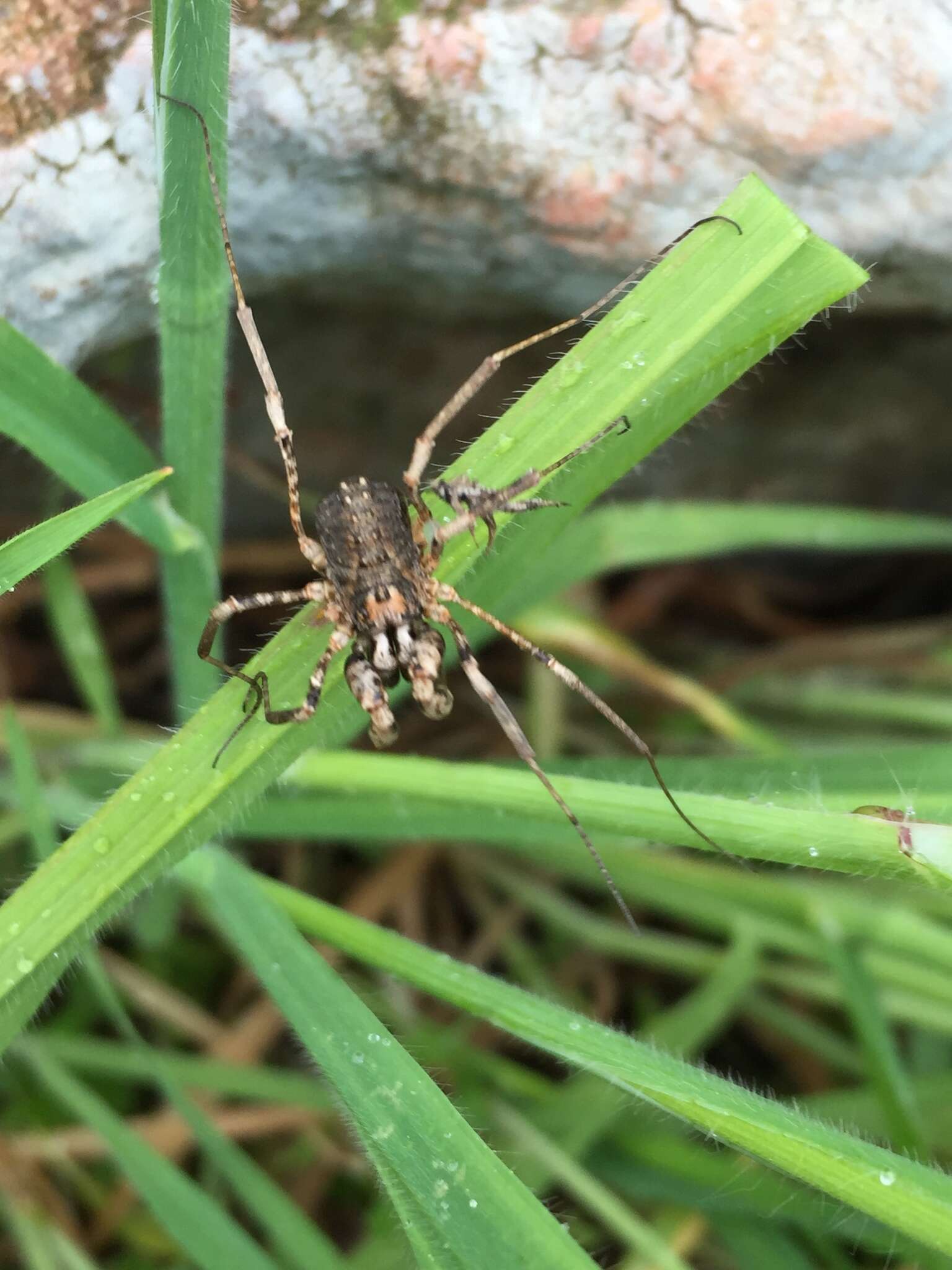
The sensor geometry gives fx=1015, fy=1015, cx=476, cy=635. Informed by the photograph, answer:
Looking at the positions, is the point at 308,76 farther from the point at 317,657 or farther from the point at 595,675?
the point at 595,675

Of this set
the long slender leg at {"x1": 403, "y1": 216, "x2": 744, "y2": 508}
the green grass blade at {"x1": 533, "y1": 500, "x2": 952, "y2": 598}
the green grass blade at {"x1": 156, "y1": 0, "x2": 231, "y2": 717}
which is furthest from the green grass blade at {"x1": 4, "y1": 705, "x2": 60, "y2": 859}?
the green grass blade at {"x1": 533, "y1": 500, "x2": 952, "y2": 598}

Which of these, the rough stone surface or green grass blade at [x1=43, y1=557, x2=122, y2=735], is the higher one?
the rough stone surface

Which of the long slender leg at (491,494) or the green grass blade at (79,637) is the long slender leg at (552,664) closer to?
the long slender leg at (491,494)

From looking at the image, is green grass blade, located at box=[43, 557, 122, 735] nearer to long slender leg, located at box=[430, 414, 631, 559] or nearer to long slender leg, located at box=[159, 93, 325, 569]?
long slender leg, located at box=[159, 93, 325, 569]

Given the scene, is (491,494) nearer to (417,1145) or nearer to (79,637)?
(417,1145)

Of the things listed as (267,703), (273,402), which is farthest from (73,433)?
(267,703)

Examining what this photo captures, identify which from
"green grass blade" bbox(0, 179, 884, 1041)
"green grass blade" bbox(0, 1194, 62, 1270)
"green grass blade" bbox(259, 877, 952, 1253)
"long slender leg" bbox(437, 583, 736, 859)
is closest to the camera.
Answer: "green grass blade" bbox(259, 877, 952, 1253)

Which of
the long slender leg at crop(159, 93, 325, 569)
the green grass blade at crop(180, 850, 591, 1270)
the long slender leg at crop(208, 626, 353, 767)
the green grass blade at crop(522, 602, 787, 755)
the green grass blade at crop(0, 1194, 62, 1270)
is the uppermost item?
the green grass blade at crop(522, 602, 787, 755)
